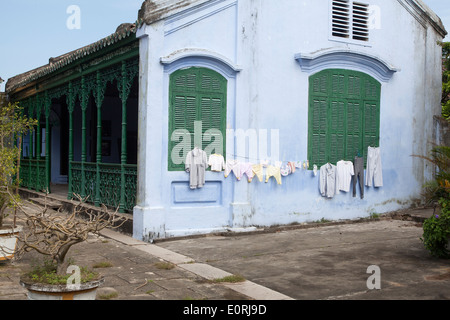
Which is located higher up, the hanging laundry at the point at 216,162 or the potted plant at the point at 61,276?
the hanging laundry at the point at 216,162

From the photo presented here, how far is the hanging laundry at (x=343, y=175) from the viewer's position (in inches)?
479

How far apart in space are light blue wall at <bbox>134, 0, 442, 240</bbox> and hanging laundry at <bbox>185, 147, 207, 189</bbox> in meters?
0.16

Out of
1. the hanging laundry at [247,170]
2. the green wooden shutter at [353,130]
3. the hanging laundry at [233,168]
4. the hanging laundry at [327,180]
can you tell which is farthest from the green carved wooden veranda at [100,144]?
the green wooden shutter at [353,130]

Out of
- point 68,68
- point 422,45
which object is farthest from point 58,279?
point 422,45

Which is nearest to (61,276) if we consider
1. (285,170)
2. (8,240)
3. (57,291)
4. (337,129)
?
(57,291)

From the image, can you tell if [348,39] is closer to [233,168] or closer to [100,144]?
[233,168]

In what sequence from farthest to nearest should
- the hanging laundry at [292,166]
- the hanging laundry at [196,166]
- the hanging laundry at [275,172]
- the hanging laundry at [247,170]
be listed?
the hanging laundry at [292,166] < the hanging laundry at [275,172] < the hanging laundry at [247,170] < the hanging laundry at [196,166]

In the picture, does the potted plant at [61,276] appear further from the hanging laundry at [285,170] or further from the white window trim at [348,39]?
the white window trim at [348,39]

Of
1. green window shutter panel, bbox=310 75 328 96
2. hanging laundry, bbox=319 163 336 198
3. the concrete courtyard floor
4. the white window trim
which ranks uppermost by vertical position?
the white window trim

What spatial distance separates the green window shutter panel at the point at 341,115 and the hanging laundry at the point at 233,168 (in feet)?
6.14

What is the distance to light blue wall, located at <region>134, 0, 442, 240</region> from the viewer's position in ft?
33.5

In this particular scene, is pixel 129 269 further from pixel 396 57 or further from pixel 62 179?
pixel 62 179

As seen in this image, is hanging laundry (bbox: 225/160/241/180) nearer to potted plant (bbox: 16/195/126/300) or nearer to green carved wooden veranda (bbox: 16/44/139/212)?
green carved wooden veranda (bbox: 16/44/139/212)

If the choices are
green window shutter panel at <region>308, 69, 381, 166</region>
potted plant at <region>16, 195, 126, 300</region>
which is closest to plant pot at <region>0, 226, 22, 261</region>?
potted plant at <region>16, 195, 126, 300</region>
